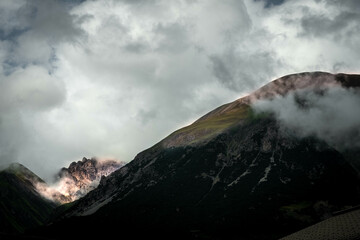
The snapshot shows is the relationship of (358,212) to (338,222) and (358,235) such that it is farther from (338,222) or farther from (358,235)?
(358,235)

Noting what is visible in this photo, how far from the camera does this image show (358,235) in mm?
50000

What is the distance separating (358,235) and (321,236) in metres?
6.85

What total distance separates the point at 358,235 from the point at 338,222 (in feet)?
32.6

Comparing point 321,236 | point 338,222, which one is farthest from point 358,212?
point 321,236

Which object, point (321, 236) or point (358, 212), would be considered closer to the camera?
point (321, 236)

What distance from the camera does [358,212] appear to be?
203 ft

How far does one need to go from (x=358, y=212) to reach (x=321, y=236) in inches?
444

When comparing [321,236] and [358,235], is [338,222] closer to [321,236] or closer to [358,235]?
[321,236]

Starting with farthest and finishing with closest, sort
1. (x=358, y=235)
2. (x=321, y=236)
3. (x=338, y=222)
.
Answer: (x=338, y=222) → (x=321, y=236) → (x=358, y=235)

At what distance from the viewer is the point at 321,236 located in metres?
55.8

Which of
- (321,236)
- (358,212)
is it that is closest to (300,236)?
(321,236)

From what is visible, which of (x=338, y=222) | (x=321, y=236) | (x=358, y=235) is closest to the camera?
(x=358, y=235)

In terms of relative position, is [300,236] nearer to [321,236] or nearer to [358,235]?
[321,236]

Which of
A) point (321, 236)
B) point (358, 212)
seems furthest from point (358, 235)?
point (358, 212)
